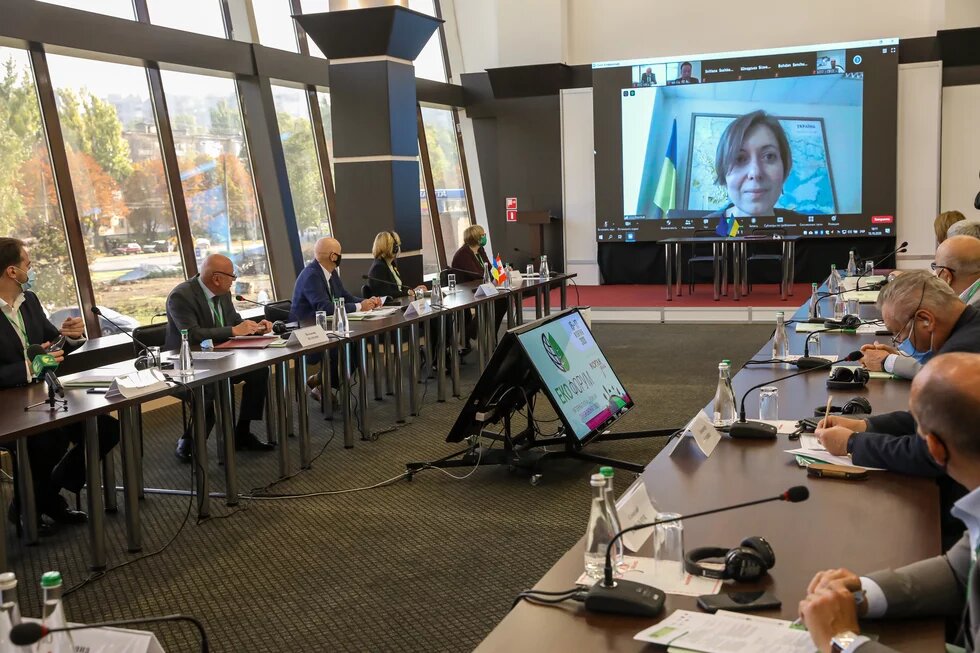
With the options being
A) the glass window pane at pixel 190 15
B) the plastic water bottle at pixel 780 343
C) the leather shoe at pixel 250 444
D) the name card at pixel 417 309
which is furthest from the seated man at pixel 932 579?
the glass window pane at pixel 190 15

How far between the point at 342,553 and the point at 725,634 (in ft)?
8.14

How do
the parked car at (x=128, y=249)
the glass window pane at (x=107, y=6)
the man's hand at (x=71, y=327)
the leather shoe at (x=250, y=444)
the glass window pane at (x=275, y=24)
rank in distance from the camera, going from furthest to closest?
the glass window pane at (x=275, y=24)
the parked car at (x=128, y=249)
the glass window pane at (x=107, y=6)
the leather shoe at (x=250, y=444)
the man's hand at (x=71, y=327)

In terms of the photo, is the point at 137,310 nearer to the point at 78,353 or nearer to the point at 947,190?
the point at 78,353

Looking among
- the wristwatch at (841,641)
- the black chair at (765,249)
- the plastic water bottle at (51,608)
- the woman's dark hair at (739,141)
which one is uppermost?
the woman's dark hair at (739,141)

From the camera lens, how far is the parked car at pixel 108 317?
657cm

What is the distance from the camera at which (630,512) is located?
77.3 inches

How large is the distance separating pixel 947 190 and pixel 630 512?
35.9ft

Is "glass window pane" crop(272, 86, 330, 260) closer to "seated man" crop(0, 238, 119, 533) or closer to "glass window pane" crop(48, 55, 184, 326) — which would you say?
"glass window pane" crop(48, 55, 184, 326)

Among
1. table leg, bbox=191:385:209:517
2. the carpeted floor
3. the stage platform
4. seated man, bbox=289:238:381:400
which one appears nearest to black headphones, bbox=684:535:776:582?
the carpeted floor

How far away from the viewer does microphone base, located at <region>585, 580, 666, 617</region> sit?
161cm

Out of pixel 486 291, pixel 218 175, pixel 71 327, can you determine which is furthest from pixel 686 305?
pixel 71 327

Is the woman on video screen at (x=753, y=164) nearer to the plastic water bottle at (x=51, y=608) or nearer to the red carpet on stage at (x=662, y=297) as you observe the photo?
the red carpet on stage at (x=662, y=297)

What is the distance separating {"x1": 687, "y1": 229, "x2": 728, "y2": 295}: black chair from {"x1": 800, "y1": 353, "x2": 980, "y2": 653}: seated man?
9.43 meters

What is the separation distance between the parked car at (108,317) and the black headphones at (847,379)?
492cm
